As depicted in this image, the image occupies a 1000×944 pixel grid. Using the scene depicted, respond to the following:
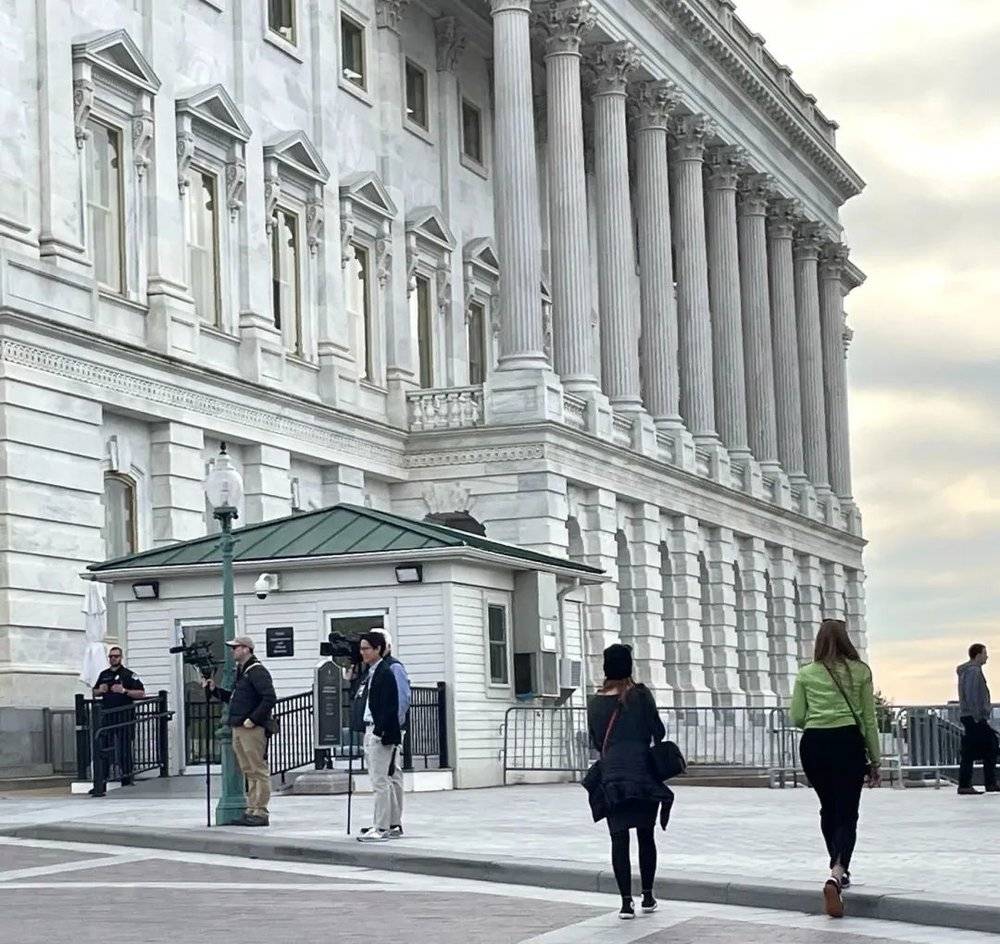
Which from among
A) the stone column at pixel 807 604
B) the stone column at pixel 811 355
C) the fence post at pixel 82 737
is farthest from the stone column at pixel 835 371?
the fence post at pixel 82 737

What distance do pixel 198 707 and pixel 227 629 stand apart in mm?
8806

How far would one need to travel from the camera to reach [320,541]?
36094mm

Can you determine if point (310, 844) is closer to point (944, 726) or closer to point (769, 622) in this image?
point (944, 726)

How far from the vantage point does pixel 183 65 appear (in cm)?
4681

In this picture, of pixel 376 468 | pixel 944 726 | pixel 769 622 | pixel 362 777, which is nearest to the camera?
pixel 362 777

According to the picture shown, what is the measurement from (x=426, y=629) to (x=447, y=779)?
7.75 ft

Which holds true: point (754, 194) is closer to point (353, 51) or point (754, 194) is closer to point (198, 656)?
point (353, 51)

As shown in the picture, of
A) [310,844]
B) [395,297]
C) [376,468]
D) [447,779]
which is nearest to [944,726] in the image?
[447,779]

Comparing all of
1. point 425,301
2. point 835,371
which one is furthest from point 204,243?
point 835,371

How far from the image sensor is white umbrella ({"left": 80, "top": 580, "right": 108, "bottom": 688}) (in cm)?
3600

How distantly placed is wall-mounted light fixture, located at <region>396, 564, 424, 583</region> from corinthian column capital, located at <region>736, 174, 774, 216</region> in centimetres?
4528

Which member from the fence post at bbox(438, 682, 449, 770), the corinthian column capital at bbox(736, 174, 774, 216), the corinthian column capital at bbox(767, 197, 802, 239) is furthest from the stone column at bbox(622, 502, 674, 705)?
the fence post at bbox(438, 682, 449, 770)

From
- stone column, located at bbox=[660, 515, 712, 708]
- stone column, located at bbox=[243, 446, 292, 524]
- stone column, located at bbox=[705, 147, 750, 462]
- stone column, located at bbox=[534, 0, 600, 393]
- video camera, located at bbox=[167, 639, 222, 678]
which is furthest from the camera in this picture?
stone column, located at bbox=[705, 147, 750, 462]

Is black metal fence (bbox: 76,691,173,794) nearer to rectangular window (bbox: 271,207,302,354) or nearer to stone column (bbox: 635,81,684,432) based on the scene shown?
rectangular window (bbox: 271,207,302,354)
